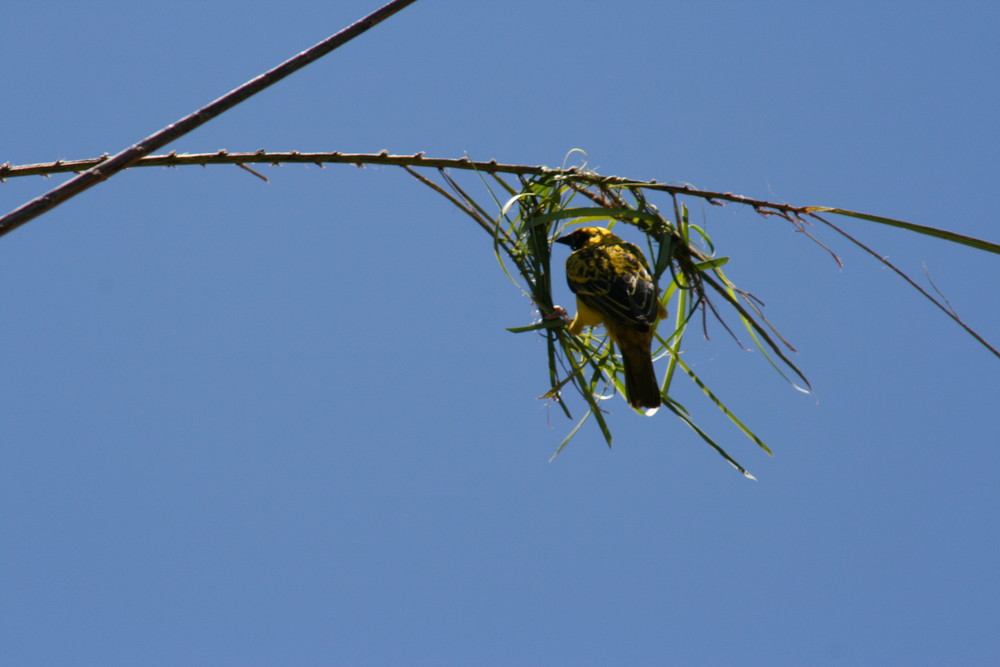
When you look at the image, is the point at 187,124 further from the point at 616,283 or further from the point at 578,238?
the point at 578,238

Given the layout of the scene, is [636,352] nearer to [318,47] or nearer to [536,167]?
[536,167]

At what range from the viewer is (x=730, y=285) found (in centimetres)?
189

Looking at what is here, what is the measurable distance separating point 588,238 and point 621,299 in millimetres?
399

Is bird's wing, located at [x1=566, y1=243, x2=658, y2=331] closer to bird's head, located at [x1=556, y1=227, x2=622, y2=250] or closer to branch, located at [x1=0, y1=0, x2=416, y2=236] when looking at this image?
bird's head, located at [x1=556, y1=227, x2=622, y2=250]

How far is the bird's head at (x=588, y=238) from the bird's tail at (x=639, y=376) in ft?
1.41

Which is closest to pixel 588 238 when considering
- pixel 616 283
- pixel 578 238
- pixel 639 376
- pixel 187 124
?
pixel 578 238

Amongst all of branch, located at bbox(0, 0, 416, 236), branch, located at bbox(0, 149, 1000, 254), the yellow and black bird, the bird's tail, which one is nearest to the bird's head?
the yellow and black bird

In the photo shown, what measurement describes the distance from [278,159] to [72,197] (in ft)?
2.12

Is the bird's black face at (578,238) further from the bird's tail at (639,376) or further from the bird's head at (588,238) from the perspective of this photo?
the bird's tail at (639,376)

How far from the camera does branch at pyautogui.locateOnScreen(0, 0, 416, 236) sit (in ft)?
3.19

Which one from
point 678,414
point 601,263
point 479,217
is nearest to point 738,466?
point 678,414

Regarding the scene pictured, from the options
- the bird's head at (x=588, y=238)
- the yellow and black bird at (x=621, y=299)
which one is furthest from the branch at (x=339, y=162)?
the bird's head at (x=588, y=238)

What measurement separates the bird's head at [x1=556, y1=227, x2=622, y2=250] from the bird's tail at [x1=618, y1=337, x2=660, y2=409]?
0.43 m

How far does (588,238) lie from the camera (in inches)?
108
